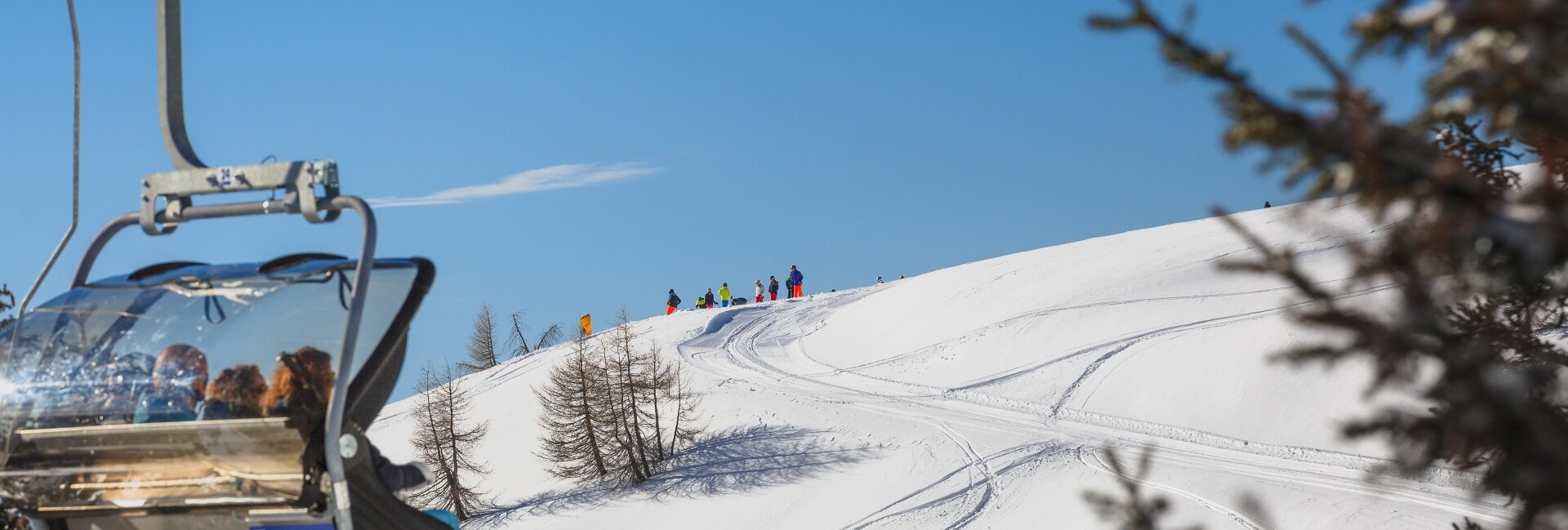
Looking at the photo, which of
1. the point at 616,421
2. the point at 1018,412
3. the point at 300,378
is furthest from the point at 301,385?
the point at 616,421

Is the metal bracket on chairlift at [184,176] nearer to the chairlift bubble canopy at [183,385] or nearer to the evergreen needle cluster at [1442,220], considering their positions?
the chairlift bubble canopy at [183,385]

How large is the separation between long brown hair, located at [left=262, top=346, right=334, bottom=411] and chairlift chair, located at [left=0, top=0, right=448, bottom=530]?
0.03m

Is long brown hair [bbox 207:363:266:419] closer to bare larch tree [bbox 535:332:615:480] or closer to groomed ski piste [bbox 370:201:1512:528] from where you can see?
groomed ski piste [bbox 370:201:1512:528]

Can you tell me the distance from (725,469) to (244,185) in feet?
87.7

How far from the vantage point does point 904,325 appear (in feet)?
129

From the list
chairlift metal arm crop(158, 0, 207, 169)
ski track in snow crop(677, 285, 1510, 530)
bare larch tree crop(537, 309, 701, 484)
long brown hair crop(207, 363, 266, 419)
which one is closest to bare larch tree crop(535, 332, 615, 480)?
bare larch tree crop(537, 309, 701, 484)

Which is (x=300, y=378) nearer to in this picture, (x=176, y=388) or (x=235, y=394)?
(x=235, y=394)

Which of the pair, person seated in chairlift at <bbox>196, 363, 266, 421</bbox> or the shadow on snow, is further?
the shadow on snow

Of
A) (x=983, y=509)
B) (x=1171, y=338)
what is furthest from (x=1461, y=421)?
(x=1171, y=338)

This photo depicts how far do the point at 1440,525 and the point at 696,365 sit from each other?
87.5ft

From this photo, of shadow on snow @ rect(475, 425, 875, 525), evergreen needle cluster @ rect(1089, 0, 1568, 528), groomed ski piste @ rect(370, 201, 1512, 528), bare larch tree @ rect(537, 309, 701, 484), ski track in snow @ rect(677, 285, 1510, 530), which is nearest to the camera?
evergreen needle cluster @ rect(1089, 0, 1568, 528)

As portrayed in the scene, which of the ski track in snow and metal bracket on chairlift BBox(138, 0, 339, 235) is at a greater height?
metal bracket on chairlift BBox(138, 0, 339, 235)

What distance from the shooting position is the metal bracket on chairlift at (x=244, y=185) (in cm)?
543

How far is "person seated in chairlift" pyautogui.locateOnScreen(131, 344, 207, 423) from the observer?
17.3 feet
